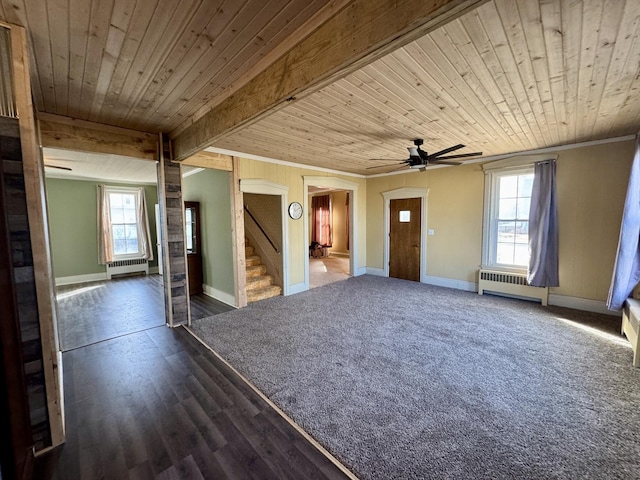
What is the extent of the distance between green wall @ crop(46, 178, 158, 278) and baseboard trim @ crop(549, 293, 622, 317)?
10.0 metres

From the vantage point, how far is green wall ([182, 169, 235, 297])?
476 centimetres

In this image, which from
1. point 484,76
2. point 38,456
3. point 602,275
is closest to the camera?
point 38,456

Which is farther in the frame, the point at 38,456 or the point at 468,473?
the point at 38,456

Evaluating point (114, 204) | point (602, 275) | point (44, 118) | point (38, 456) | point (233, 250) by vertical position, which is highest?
point (44, 118)

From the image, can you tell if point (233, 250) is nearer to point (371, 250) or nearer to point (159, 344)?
point (159, 344)

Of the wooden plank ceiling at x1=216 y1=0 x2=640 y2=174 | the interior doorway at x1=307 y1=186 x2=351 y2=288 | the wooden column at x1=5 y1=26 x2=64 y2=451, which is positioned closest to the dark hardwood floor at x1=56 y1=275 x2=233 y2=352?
the wooden column at x1=5 y1=26 x2=64 y2=451

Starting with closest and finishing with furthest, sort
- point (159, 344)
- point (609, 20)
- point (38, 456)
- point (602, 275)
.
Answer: point (609, 20) → point (38, 456) → point (159, 344) → point (602, 275)

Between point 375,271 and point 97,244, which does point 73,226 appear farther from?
point 375,271

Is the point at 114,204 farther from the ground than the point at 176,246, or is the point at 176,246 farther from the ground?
the point at 114,204

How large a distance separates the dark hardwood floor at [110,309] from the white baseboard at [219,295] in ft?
0.30

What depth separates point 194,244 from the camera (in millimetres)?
5695

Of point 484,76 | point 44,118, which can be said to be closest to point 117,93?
point 44,118

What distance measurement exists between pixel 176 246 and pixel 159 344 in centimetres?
128

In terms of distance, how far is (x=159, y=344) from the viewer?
325 centimetres
